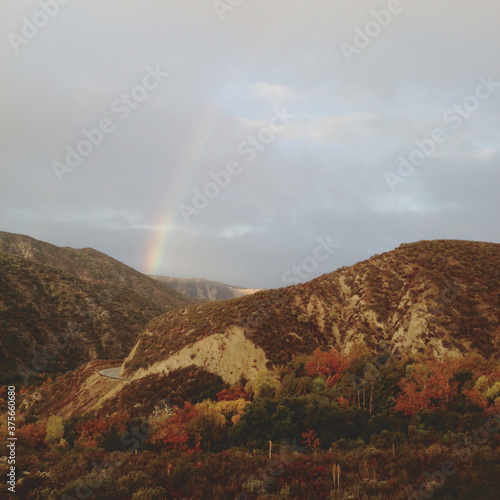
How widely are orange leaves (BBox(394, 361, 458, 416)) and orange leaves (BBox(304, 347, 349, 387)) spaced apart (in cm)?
619

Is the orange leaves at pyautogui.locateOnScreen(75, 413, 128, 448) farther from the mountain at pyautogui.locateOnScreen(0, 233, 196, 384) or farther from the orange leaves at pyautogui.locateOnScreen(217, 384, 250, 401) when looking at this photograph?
the mountain at pyautogui.locateOnScreen(0, 233, 196, 384)

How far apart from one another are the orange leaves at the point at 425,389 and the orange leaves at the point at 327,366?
6.19m

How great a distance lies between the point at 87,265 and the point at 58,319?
3305 inches

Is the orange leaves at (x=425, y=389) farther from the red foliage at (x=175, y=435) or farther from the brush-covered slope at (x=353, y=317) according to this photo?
the red foliage at (x=175, y=435)

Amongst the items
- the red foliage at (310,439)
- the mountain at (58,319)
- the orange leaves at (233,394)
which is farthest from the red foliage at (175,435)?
the mountain at (58,319)

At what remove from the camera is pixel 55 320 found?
7344cm

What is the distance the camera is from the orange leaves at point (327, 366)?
109 feet

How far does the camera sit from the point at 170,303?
146500 mm

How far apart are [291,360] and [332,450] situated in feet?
50.6

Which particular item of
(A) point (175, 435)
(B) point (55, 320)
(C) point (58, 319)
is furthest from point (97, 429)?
(C) point (58, 319)

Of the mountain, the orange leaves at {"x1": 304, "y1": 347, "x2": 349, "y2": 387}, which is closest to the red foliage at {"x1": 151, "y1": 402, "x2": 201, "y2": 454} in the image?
the orange leaves at {"x1": 304, "y1": 347, "x2": 349, "y2": 387}

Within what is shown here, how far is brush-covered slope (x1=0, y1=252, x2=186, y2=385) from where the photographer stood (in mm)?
63188

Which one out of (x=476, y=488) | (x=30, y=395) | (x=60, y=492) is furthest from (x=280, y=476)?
(x=30, y=395)

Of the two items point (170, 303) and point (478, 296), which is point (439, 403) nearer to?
point (478, 296)
